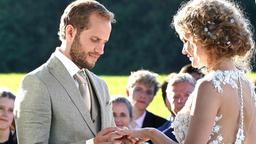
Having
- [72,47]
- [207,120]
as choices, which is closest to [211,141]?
[207,120]

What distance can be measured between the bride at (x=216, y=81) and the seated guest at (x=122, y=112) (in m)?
2.65

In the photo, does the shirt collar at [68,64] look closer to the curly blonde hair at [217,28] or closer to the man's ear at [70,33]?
the man's ear at [70,33]

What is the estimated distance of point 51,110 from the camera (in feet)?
19.7

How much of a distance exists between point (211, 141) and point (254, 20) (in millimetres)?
31245

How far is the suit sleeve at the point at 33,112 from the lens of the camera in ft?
19.3

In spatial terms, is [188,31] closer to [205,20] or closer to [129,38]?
[205,20]

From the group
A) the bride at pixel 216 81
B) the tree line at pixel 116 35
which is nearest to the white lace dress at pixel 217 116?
the bride at pixel 216 81

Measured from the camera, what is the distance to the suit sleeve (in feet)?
19.3

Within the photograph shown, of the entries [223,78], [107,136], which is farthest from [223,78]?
[107,136]

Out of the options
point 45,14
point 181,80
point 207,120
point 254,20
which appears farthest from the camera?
point 45,14

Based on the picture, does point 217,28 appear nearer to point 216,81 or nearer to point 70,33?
point 216,81

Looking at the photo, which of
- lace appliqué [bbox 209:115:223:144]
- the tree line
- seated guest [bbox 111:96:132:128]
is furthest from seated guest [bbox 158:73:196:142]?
the tree line

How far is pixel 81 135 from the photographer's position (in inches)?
239

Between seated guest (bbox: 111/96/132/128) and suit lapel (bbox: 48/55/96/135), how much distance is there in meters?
2.52
